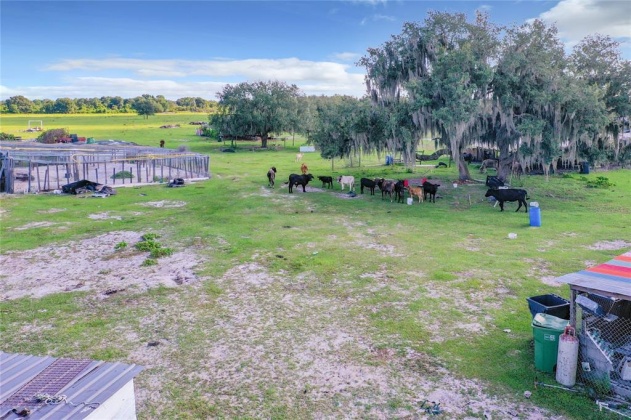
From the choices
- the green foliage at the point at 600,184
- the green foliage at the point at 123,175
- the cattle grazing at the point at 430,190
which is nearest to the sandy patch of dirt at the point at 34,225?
the green foliage at the point at 123,175

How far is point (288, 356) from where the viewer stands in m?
7.34

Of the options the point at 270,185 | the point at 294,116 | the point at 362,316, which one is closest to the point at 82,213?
the point at 270,185

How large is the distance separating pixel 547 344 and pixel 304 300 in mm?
4886

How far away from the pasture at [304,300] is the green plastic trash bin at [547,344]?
8.9 inches

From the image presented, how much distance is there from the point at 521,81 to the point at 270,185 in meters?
14.9

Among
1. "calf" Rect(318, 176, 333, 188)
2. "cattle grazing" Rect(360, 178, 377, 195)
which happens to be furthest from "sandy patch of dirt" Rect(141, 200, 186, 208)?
"cattle grazing" Rect(360, 178, 377, 195)

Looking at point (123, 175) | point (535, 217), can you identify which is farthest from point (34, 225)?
point (535, 217)

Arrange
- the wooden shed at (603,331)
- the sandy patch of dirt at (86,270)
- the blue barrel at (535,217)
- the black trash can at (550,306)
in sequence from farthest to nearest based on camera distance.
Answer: the blue barrel at (535,217) < the sandy patch of dirt at (86,270) < the black trash can at (550,306) < the wooden shed at (603,331)

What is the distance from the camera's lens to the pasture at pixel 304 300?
6344 mm

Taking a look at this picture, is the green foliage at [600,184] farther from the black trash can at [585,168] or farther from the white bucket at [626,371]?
the white bucket at [626,371]

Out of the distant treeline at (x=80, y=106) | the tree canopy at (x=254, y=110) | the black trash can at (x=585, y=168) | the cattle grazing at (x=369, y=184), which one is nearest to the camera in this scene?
the cattle grazing at (x=369, y=184)

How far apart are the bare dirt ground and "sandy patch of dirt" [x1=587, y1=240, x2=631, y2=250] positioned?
23.9 feet

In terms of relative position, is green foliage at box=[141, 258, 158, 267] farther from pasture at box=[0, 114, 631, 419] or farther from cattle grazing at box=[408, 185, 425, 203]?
cattle grazing at box=[408, 185, 425, 203]

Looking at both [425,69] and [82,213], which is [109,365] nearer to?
[82,213]
